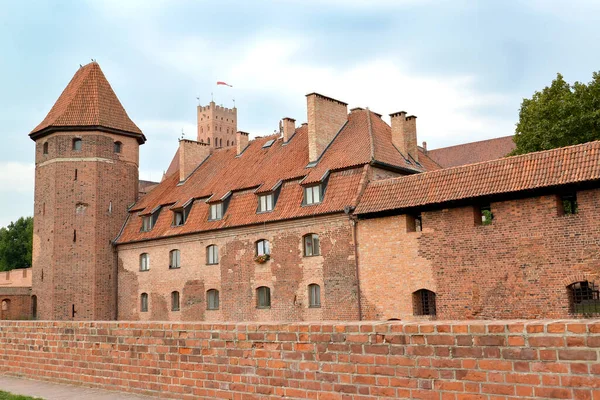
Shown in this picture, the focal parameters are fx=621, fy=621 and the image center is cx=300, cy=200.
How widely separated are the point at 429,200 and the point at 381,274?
332 centimetres

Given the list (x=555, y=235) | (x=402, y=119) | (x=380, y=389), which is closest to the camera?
(x=380, y=389)

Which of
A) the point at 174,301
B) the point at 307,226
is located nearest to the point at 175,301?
the point at 174,301

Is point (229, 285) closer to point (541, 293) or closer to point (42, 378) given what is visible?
point (541, 293)

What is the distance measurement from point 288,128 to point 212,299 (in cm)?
918

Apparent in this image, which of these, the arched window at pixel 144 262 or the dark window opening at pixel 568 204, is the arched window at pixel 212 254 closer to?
the arched window at pixel 144 262

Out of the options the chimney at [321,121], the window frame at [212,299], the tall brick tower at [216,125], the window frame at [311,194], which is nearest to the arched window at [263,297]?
the window frame at [212,299]

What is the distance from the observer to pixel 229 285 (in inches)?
1085

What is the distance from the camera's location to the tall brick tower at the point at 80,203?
33.0m

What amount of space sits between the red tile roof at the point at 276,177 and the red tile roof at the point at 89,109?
15.5 ft

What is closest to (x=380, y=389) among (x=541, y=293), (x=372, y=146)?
(x=541, y=293)

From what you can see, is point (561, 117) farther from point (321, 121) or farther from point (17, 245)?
point (17, 245)

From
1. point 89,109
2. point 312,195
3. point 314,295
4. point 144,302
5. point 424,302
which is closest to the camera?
point 424,302

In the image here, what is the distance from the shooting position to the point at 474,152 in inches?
2282

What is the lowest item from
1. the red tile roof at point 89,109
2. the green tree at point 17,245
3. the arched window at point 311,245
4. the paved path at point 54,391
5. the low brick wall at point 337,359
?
the paved path at point 54,391
